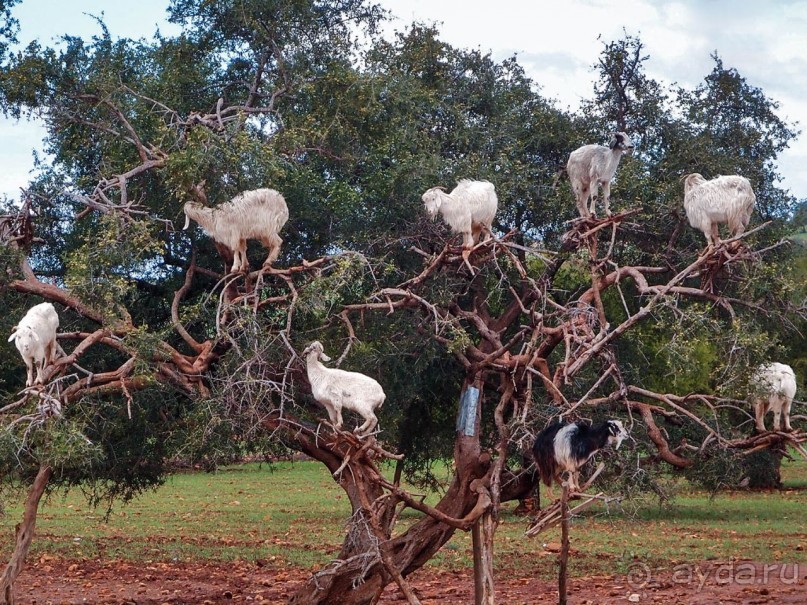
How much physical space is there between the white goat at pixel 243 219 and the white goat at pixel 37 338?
131 cm

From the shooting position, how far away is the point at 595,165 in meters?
8.96

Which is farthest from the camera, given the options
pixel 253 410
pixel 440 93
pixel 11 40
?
pixel 440 93

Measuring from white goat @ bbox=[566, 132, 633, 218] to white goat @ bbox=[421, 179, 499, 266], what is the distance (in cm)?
74

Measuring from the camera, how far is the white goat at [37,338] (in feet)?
25.2

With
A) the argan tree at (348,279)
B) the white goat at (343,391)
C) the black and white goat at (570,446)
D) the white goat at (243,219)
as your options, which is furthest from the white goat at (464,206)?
the black and white goat at (570,446)

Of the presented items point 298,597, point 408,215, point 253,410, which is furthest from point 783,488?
point 253,410

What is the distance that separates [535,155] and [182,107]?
14.7 ft

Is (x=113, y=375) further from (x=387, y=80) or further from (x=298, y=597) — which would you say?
(x=387, y=80)

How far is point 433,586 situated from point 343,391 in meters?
4.44

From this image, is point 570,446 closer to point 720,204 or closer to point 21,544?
point 720,204

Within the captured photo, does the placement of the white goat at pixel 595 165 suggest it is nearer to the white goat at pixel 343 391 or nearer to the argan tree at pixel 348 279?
the argan tree at pixel 348 279

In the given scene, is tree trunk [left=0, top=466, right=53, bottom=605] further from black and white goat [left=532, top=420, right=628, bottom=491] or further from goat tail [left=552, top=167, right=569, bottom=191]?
goat tail [left=552, top=167, right=569, bottom=191]

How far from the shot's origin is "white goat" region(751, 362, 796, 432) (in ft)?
27.8

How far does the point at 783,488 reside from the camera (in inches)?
902
